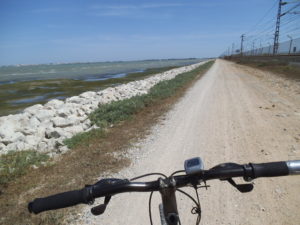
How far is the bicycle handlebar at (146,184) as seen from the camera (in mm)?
1279

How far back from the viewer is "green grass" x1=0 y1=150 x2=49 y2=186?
14.4ft

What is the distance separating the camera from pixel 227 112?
27.1 feet

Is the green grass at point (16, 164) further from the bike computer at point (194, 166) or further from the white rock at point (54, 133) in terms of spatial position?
the bike computer at point (194, 166)

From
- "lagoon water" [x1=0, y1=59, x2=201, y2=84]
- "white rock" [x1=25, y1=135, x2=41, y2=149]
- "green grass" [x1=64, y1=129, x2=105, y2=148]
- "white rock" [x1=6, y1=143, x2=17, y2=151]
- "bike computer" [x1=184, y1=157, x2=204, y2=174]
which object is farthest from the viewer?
"lagoon water" [x1=0, y1=59, x2=201, y2=84]

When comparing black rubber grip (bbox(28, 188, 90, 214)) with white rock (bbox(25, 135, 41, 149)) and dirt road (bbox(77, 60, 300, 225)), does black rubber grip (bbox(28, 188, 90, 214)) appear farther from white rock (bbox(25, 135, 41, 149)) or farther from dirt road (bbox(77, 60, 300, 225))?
white rock (bbox(25, 135, 41, 149))

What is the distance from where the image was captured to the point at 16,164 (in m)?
4.89

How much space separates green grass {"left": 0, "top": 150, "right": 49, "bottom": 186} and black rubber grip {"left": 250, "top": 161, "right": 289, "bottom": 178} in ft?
15.2

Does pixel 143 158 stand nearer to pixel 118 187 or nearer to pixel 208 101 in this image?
pixel 118 187

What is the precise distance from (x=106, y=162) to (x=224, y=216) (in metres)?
2.69

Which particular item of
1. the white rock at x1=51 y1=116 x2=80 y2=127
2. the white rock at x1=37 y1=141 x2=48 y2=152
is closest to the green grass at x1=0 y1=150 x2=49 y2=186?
the white rock at x1=37 y1=141 x2=48 y2=152

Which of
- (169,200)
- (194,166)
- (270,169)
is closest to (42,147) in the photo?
(169,200)

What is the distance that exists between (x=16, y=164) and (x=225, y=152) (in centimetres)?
479

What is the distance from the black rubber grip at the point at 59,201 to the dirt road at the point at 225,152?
203 cm

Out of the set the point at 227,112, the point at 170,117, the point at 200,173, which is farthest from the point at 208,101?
the point at 200,173
